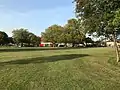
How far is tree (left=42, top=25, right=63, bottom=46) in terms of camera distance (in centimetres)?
13500

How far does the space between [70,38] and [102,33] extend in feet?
307

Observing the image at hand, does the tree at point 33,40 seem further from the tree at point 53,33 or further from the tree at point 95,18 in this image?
the tree at point 95,18

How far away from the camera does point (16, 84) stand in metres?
14.7

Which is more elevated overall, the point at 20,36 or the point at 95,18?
the point at 20,36

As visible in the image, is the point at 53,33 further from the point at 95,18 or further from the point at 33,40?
the point at 95,18

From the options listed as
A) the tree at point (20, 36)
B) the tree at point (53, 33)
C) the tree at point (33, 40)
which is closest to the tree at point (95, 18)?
the tree at point (53, 33)

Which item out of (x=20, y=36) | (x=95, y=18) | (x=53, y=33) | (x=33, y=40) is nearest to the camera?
(x=95, y=18)

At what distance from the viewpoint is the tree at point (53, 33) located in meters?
135

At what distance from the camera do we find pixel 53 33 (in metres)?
140

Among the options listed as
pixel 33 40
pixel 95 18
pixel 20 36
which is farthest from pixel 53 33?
pixel 95 18

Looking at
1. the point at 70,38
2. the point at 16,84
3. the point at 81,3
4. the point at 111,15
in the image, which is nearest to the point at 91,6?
the point at 81,3

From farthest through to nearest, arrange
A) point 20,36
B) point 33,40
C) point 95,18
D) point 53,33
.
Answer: point 33,40
point 20,36
point 53,33
point 95,18

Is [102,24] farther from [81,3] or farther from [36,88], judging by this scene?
[36,88]

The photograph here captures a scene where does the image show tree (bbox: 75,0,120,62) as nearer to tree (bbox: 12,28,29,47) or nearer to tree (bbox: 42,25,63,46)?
tree (bbox: 42,25,63,46)
